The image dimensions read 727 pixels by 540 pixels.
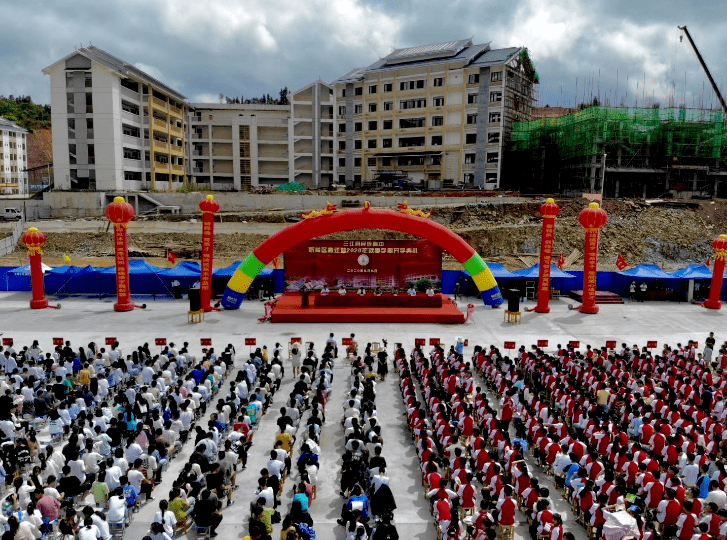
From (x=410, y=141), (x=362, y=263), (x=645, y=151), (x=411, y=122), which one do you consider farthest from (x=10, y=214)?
(x=645, y=151)

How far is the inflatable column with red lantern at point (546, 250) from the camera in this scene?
23.0 meters

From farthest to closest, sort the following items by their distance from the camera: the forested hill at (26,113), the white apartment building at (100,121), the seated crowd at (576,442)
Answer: the forested hill at (26,113) → the white apartment building at (100,121) → the seated crowd at (576,442)

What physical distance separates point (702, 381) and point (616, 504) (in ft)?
24.8

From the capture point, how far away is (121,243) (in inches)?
904

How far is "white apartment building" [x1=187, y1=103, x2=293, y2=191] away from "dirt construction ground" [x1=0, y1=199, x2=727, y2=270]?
22.0 m

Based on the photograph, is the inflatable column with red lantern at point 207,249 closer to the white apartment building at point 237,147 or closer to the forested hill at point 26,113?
the white apartment building at point 237,147

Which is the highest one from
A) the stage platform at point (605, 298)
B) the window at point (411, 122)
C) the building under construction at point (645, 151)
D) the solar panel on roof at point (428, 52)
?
the solar panel on roof at point (428, 52)

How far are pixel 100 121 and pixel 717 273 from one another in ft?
158

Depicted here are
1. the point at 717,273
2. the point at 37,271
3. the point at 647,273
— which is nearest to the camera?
the point at 37,271

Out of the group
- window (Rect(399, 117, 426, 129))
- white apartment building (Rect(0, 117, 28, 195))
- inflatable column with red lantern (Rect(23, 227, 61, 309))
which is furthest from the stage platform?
white apartment building (Rect(0, 117, 28, 195))

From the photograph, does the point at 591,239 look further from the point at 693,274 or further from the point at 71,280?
the point at 71,280

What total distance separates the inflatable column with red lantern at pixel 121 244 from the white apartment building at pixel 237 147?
42026 millimetres

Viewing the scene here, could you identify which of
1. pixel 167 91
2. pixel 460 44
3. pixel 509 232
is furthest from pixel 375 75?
pixel 509 232

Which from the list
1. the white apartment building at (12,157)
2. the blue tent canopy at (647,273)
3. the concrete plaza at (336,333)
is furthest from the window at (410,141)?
the white apartment building at (12,157)
